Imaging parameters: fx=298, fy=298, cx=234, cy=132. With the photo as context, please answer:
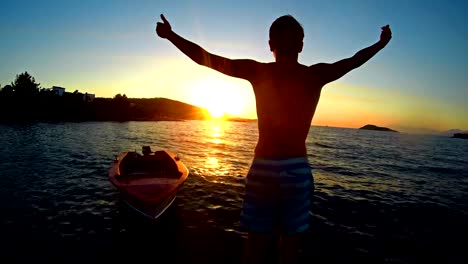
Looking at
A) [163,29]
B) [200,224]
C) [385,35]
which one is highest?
[385,35]

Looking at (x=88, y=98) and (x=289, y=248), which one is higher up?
(x=88, y=98)

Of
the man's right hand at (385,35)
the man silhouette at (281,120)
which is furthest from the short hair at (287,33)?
the man's right hand at (385,35)

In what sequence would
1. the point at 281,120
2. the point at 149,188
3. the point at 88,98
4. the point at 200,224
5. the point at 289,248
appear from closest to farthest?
the point at 281,120, the point at 289,248, the point at 149,188, the point at 200,224, the point at 88,98

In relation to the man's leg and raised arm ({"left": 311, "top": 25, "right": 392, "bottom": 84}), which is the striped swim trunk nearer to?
the man's leg

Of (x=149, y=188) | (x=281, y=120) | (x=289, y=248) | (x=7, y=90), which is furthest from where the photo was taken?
(x=7, y=90)

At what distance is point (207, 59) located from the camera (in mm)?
2459

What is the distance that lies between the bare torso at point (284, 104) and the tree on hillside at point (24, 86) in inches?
4920

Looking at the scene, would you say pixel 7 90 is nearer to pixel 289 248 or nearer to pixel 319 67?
pixel 289 248

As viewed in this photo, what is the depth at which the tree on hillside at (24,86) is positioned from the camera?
105188 millimetres

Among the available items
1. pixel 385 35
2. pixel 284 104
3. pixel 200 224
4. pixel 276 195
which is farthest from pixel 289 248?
pixel 200 224

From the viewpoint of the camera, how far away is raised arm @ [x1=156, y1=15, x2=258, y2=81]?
244 centimetres

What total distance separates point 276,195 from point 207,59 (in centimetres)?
132

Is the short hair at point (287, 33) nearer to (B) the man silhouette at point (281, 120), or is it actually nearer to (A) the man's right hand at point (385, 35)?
(B) the man silhouette at point (281, 120)

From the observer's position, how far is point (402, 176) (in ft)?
94.5
